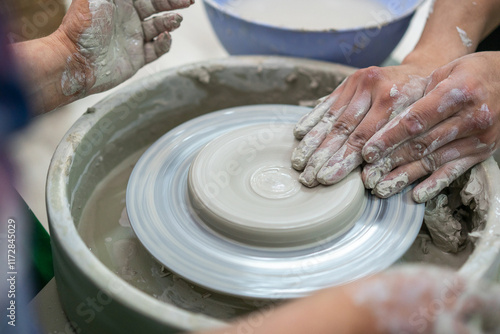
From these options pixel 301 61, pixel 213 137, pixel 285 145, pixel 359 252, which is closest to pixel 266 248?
pixel 359 252

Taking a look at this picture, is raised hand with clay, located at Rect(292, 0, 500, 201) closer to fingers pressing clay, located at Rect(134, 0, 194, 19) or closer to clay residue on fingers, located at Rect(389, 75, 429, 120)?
clay residue on fingers, located at Rect(389, 75, 429, 120)

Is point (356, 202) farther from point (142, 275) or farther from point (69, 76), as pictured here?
point (69, 76)

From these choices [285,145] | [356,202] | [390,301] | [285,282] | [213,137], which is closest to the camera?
[390,301]

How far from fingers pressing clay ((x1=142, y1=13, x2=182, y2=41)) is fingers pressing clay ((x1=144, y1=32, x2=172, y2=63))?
23 mm

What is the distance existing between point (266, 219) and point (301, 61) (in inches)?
32.3

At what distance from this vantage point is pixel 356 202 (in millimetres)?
1250

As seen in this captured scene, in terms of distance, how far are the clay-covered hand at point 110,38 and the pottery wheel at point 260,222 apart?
13.1 inches

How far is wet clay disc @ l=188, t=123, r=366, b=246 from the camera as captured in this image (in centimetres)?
120

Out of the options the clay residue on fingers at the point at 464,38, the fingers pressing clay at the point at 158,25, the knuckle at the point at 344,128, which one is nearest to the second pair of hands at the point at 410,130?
the knuckle at the point at 344,128

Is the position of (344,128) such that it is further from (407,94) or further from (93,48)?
(93,48)

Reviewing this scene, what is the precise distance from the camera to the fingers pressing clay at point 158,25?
1633 mm

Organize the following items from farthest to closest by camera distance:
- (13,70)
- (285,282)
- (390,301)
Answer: (285,282), (13,70), (390,301)

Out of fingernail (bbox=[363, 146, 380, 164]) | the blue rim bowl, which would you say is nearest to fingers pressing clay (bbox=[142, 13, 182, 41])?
the blue rim bowl

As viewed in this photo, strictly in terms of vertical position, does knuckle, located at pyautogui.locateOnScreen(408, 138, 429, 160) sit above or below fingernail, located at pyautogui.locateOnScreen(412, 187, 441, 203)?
above
